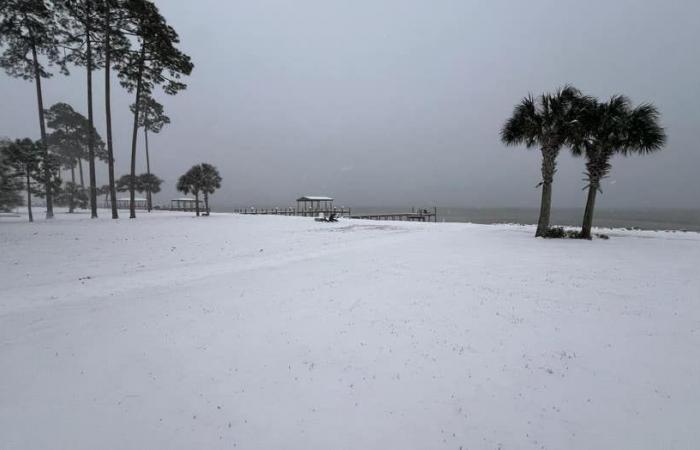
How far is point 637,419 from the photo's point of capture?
304cm

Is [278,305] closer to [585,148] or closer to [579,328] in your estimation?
[579,328]

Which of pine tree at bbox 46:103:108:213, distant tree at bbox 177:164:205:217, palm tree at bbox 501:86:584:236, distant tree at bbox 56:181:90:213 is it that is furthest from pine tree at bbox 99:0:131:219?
palm tree at bbox 501:86:584:236

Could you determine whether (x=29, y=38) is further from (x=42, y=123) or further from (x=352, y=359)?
(x=352, y=359)

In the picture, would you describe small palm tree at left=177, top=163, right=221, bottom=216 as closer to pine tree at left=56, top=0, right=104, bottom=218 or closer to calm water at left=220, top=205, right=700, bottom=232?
pine tree at left=56, top=0, right=104, bottom=218

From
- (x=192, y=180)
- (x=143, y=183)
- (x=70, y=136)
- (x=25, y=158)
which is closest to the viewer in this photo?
(x=25, y=158)

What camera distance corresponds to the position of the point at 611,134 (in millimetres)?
15438

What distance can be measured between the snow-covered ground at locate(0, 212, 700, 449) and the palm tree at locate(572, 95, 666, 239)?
30.7 feet

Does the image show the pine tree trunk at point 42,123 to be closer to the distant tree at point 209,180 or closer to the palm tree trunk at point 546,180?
the distant tree at point 209,180

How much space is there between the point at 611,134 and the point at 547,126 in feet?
10.8

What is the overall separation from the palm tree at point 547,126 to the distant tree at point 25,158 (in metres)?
35.3

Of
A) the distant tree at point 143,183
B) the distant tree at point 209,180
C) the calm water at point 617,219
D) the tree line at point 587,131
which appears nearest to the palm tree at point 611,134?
the tree line at point 587,131

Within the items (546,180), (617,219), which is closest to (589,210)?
(546,180)

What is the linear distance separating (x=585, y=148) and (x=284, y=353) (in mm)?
20180

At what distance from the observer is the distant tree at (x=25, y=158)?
22.2 meters
